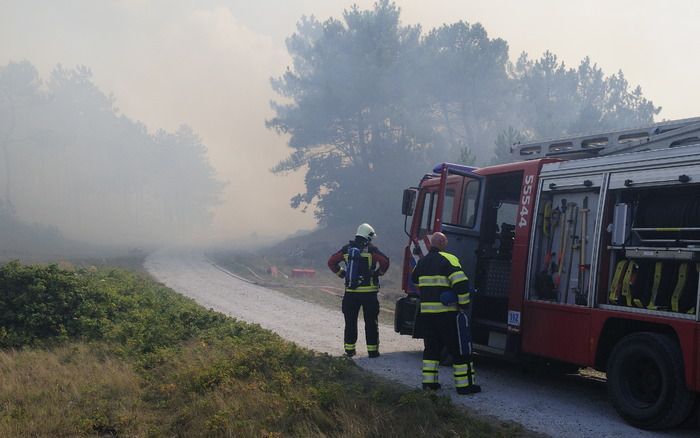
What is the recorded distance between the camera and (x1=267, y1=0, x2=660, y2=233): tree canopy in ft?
128

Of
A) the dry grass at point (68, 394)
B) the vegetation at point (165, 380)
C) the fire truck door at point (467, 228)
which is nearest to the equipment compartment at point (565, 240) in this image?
the fire truck door at point (467, 228)

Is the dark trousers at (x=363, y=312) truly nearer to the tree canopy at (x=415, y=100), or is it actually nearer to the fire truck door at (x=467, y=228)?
the fire truck door at (x=467, y=228)

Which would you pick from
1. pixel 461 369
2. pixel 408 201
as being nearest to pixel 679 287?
pixel 461 369

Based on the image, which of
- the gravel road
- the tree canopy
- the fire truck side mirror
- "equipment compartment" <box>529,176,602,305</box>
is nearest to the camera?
the gravel road

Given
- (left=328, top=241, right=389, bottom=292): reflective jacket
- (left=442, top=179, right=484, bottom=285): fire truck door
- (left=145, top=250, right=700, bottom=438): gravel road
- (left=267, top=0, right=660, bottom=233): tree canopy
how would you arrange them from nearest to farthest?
1. (left=145, top=250, right=700, bottom=438): gravel road
2. (left=442, top=179, right=484, bottom=285): fire truck door
3. (left=328, top=241, right=389, bottom=292): reflective jacket
4. (left=267, top=0, right=660, bottom=233): tree canopy

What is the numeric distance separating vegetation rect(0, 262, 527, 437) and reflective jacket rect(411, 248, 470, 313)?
1117mm

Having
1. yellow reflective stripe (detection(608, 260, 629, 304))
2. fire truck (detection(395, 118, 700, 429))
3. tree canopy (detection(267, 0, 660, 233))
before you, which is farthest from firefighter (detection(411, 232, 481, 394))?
tree canopy (detection(267, 0, 660, 233))

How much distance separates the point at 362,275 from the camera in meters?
9.88

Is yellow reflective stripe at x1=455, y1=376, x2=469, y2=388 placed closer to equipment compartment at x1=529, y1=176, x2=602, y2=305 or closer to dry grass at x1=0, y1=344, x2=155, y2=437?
equipment compartment at x1=529, y1=176, x2=602, y2=305

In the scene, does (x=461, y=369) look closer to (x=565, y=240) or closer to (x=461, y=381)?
(x=461, y=381)

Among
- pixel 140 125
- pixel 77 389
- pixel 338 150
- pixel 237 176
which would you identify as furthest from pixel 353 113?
pixel 237 176

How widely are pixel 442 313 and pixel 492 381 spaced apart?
1.58m

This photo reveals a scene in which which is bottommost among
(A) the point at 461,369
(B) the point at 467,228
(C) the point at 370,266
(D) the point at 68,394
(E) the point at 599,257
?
(D) the point at 68,394

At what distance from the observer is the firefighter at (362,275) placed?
9883 mm
